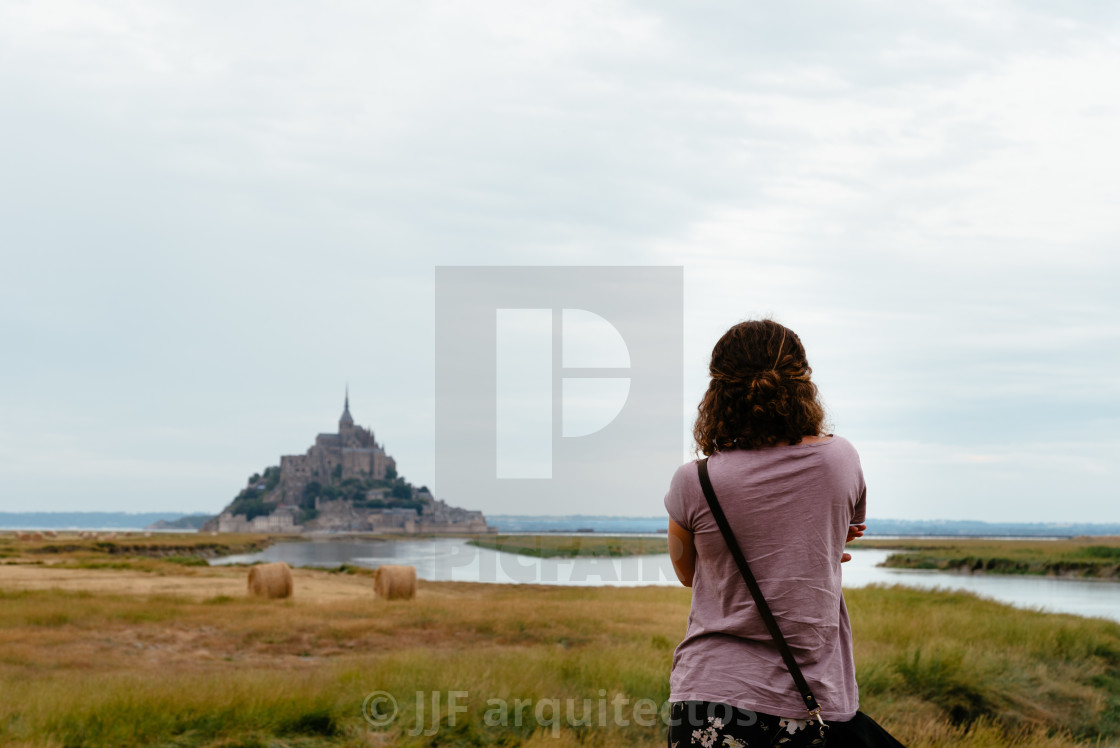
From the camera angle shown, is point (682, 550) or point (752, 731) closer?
point (752, 731)

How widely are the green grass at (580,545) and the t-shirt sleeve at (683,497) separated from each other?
20.3 metres

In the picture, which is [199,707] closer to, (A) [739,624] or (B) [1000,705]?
(A) [739,624]

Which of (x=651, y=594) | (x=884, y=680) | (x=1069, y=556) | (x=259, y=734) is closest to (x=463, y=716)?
(x=259, y=734)

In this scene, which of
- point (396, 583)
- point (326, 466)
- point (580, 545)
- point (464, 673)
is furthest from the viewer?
point (326, 466)

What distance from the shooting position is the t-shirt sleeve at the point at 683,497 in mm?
1934

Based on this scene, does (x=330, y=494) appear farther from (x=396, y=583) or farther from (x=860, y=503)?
(x=860, y=503)

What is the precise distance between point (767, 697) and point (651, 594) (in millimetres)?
18797

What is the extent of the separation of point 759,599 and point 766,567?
71 millimetres

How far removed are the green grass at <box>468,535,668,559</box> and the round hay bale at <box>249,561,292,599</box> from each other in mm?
4712

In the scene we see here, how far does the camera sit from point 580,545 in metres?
25.3
